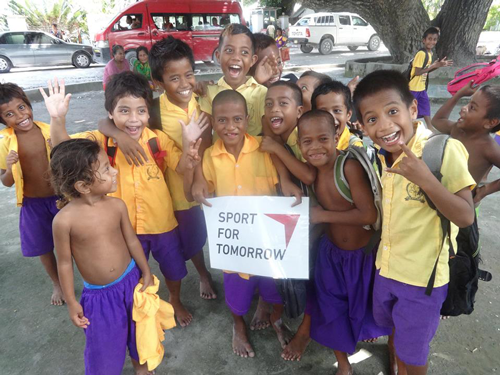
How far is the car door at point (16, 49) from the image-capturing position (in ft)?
42.6

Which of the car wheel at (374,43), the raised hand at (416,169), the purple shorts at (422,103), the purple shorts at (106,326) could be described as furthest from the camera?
the car wheel at (374,43)

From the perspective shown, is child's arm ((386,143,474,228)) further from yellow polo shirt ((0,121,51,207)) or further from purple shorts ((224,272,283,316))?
yellow polo shirt ((0,121,51,207))

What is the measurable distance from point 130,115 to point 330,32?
17593mm

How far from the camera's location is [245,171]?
1.92 meters

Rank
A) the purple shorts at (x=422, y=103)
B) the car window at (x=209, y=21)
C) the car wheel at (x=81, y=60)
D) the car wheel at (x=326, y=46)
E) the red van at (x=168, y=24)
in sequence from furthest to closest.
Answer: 1. the car wheel at (x=326, y=46)
2. the car wheel at (x=81, y=60)
3. the car window at (x=209, y=21)
4. the red van at (x=168, y=24)
5. the purple shorts at (x=422, y=103)

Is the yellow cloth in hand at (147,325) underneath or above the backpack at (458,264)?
underneath

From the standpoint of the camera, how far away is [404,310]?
4.94ft

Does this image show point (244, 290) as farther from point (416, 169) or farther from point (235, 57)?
point (235, 57)

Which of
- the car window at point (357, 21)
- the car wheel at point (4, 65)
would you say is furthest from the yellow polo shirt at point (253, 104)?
the car window at point (357, 21)

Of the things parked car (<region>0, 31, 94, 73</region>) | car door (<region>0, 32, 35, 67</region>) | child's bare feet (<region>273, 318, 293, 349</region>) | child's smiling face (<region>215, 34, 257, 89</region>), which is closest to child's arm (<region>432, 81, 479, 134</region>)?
child's smiling face (<region>215, 34, 257, 89</region>)

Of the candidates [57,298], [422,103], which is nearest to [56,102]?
[57,298]

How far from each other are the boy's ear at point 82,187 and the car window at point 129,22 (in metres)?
12.1

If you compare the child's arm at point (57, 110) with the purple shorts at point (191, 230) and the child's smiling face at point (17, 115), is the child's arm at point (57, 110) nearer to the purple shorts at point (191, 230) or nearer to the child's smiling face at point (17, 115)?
the child's smiling face at point (17, 115)

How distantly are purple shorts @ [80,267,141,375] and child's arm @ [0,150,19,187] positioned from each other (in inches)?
37.1
